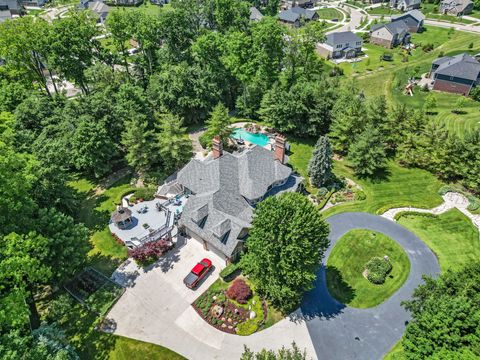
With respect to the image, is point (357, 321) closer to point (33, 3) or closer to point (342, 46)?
point (342, 46)

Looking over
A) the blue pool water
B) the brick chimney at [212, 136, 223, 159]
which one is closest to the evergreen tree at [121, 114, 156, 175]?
the brick chimney at [212, 136, 223, 159]

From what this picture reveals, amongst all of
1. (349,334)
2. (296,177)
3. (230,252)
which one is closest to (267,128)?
(296,177)

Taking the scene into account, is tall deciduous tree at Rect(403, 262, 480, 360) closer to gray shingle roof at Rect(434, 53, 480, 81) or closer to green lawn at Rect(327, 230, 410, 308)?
green lawn at Rect(327, 230, 410, 308)

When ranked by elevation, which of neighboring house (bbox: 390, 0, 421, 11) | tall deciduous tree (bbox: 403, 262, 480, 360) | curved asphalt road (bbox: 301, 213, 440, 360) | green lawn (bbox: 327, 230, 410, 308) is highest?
neighboring house (bbox: 390, 0, 421, 11)

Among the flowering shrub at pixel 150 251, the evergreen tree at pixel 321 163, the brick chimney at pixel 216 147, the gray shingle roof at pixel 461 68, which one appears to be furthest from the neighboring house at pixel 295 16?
the flowering shrub at pixel 150 251

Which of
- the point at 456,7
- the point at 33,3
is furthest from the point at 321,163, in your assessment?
the point at 33,3

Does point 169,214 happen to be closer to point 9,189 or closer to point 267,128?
point 9,189
